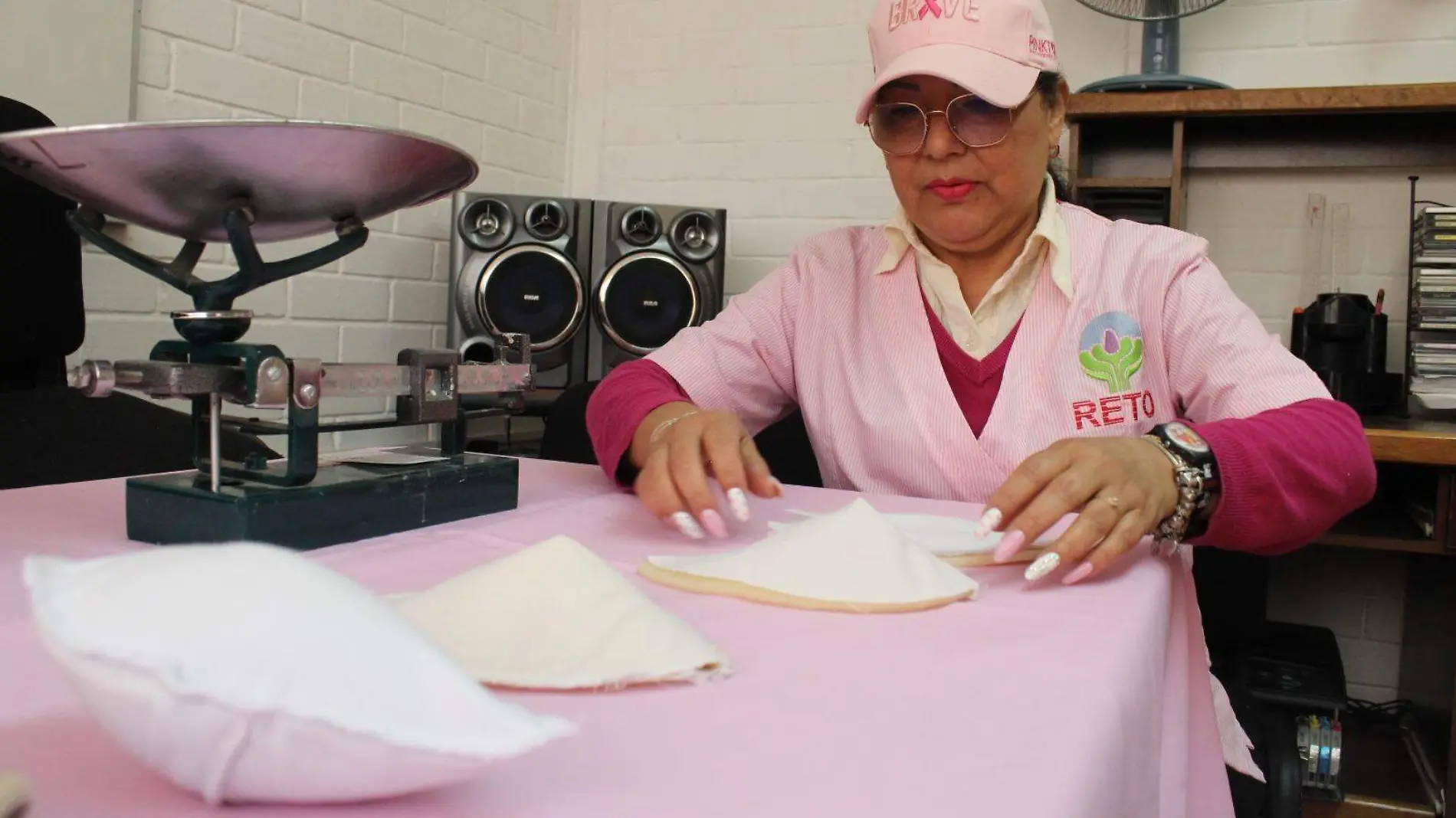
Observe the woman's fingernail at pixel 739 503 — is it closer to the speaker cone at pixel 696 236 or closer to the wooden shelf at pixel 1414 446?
the wooden shelf at pixel 1414 446

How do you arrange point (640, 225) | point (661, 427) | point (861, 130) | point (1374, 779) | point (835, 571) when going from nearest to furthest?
point (835, 571)
point (661, 427)
point (1374, 779)
point (640, 225)
point (861, 130)

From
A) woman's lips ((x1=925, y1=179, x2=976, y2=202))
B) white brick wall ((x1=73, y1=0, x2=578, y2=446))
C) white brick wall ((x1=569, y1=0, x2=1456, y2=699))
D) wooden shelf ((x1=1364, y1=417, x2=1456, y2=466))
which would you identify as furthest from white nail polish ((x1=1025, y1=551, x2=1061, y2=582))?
white brick wall ((x1=569, y1=0, x2=1456, y2=699))

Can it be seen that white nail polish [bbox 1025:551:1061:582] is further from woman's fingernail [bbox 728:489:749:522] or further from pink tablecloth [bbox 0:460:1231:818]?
woman's fingernail [bbox 728:489:749:522]

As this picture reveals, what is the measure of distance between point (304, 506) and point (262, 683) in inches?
19.8

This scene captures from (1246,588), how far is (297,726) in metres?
1.69

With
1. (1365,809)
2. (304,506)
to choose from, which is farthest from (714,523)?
(1365,809)

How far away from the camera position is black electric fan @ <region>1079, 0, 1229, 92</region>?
214cm

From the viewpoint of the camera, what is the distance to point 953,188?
125cm

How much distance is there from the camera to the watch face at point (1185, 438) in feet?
2.94

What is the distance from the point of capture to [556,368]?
98.1 inches

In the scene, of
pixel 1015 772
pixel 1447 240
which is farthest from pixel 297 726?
pixel 1447 240

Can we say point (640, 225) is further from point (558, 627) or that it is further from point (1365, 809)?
point (558, 627)

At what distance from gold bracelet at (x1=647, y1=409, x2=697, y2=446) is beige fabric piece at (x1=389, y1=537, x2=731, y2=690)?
1.59ft

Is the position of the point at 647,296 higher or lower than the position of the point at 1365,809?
higher
